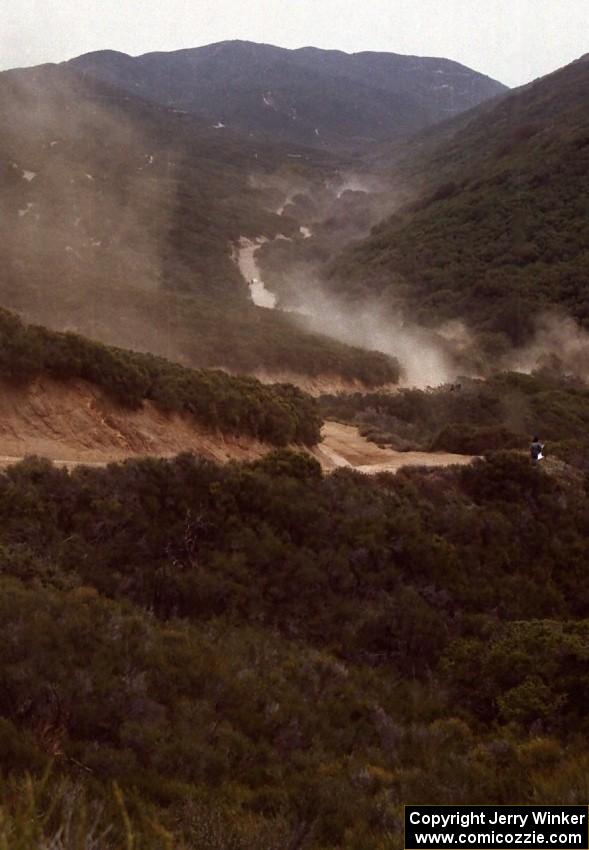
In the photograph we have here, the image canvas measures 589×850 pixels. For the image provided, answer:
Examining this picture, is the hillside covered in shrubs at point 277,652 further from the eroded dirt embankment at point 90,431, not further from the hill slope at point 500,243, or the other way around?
the hill slope at point 500,243

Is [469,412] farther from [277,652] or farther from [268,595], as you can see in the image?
[277,652]

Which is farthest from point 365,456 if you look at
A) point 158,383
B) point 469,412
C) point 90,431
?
point 469,412

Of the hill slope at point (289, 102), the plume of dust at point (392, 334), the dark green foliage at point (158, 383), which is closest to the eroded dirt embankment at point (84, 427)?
the dark green foliage at point (158, 383)

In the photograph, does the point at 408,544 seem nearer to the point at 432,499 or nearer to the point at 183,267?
the point at 432,499

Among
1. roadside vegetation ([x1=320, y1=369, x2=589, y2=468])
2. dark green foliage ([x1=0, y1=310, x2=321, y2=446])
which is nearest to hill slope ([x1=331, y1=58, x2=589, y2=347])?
roadside vegetation ([x1=320, y1=369, x2=589, y2=468])

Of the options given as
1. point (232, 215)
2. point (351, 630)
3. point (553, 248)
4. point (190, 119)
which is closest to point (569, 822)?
point (351, 630)

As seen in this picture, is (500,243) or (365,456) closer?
(365,456)
